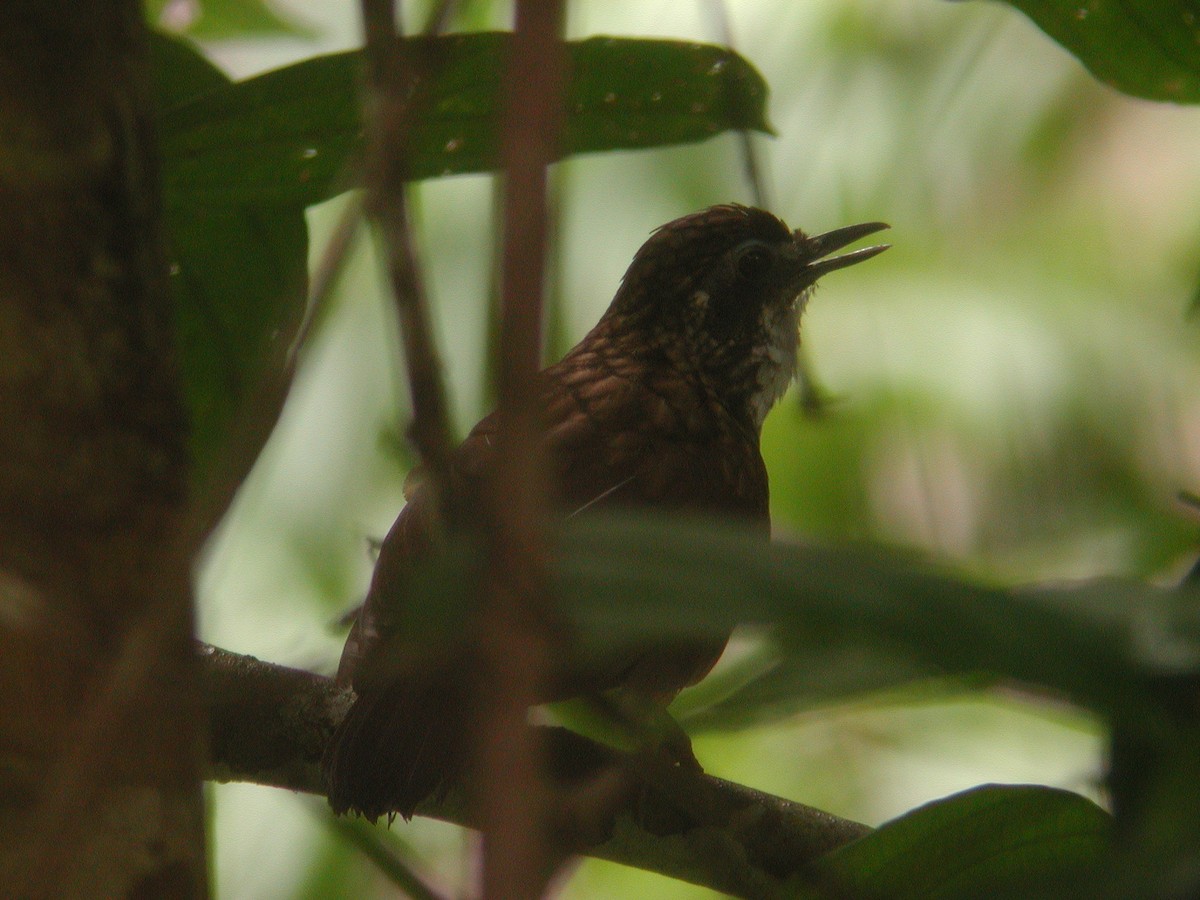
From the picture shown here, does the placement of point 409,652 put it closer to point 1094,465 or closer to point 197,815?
point 197,815

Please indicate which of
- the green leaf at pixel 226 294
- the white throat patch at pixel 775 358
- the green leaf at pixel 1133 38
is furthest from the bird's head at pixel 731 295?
the green leaf at pixel 1133 38

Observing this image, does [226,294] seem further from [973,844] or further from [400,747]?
[973,844]

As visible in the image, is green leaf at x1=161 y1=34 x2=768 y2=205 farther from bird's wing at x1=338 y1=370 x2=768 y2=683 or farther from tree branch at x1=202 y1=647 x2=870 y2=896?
tree branch at x1=202 y1=647 x2=870 y2=896

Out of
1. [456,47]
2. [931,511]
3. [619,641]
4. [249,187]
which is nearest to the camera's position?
[619,641]

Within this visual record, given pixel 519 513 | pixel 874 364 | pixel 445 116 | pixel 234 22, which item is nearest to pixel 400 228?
pixel 519 513

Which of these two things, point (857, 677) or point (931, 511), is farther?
point (931, 511)

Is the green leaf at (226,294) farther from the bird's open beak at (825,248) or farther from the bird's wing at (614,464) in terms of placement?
the bird's open beak at (825,248)

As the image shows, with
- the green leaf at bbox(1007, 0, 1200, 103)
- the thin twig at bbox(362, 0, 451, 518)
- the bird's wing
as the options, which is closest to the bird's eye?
the bird's wing

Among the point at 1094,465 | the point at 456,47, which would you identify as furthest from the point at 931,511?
the point at 1094,465
